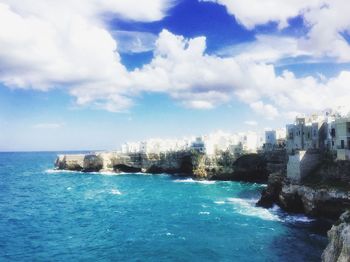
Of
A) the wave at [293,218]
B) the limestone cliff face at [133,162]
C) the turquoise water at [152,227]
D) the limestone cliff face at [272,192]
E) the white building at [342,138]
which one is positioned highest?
the white building at [342,138]

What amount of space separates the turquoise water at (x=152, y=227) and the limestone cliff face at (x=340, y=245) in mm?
12211

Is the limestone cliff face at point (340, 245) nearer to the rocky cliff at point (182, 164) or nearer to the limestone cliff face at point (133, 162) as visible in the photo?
the rocky cliff at point (182, 164)

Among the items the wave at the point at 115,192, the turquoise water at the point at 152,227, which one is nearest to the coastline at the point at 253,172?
the turquoise water at the point at 152,227

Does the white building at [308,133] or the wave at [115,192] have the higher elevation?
the white building at [308,133]

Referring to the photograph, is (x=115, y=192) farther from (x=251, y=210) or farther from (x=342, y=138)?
(x=342, y=138)

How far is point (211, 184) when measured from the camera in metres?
96.0

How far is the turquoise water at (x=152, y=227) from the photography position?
1612 inches

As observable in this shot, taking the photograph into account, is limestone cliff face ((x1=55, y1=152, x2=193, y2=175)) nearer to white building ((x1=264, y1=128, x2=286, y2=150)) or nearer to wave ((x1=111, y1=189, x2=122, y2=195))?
white building ((x1=264, y1=128, x2=286, y2=150))

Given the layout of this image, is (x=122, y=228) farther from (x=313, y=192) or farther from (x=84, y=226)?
(x=313, y=192)

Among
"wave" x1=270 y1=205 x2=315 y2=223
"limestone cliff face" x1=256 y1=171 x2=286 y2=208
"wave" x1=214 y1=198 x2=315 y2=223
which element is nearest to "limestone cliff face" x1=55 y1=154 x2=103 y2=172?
"wave" x1=214 y1=198 x2=315 y2=223

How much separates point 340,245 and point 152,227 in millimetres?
30548

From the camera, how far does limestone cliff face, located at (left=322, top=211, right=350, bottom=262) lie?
907 inches

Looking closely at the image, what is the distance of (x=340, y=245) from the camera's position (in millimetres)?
24750

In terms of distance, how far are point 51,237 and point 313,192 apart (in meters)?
31.8
